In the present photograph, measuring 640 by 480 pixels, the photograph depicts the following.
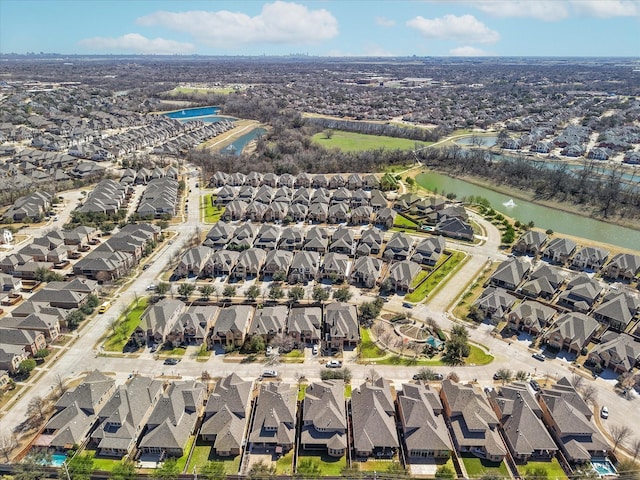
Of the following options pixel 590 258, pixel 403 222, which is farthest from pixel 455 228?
pixel 590 258

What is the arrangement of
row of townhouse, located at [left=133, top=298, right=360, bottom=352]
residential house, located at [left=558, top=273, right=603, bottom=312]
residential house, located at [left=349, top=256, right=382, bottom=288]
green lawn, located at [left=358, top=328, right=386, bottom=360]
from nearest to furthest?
green lawn, located at [left=358, top=328, right=386, bottom=360] < row of townhouse, located at [left=133, top=298, right=360, bottom=352] < residential house, located at [left=558, top=273, right=603, bottom=312] < residential house, located at [left=349, top=256, right=382, bottom=288]

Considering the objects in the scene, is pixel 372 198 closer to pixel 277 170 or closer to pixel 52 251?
pixel 277 170

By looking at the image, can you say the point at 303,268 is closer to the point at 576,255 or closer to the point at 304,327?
the point at 304,327

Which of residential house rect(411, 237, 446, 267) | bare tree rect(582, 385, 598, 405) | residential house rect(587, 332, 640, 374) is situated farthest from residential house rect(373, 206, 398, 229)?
bare tree rect(582, 385, 598, 405)

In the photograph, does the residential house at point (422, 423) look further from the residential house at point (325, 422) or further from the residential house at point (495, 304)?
the residential house at point (495, 304)

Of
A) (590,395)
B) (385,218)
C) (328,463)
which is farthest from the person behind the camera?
(385,218)

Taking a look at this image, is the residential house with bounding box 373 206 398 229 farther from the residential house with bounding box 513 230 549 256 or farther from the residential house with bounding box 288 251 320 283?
the residential house with bounding box 513 230 549 256

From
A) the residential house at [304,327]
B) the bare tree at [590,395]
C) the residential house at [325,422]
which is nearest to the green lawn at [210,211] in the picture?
the residential house at [304,327]
